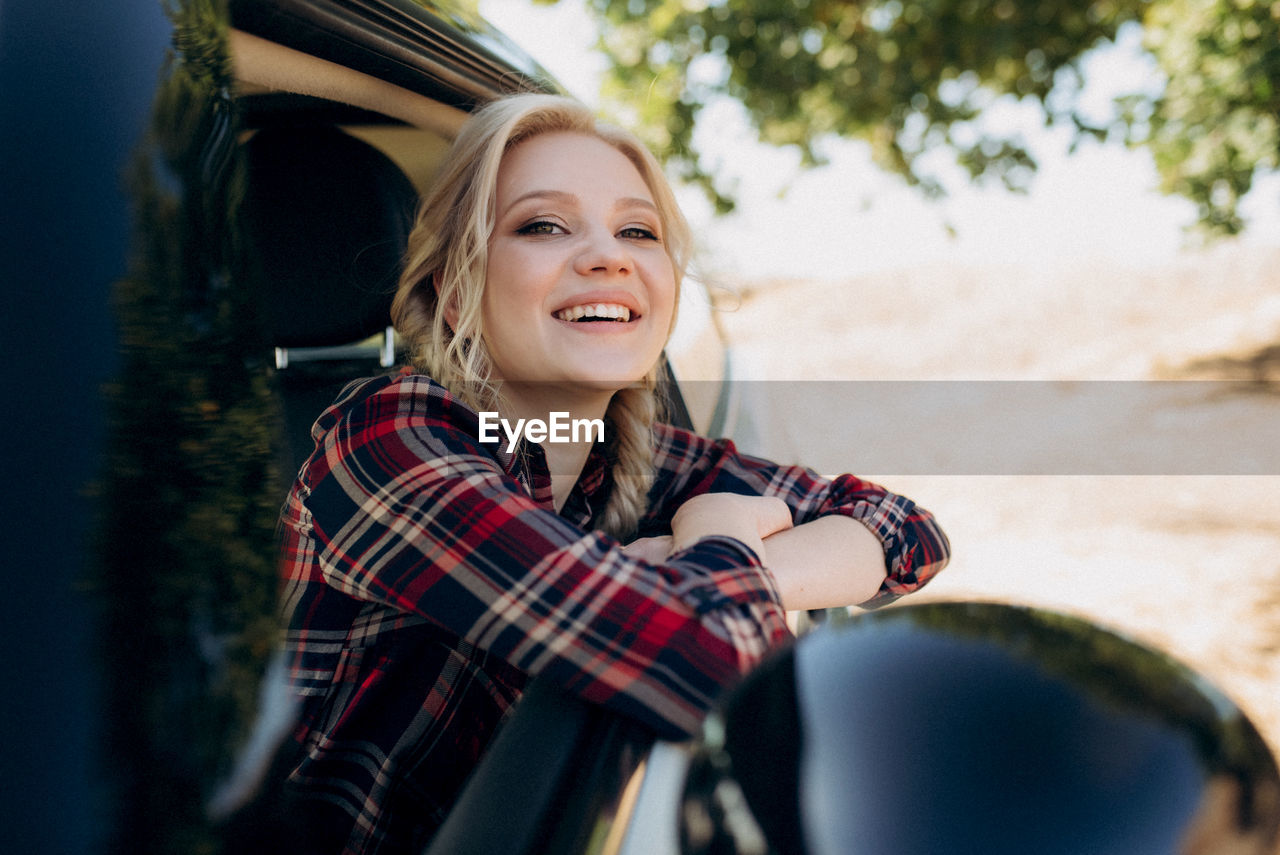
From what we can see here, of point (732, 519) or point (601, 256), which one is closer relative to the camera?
point (732, 519)

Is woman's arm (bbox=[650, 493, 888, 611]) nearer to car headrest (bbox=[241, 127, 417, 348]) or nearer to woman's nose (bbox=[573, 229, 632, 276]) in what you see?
woman's nose (bbox=[573, 229, 632, 276])

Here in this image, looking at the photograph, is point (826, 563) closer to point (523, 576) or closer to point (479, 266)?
point (523, 576)

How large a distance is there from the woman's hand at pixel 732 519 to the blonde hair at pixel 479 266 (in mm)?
302

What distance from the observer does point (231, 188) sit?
34.1 inches

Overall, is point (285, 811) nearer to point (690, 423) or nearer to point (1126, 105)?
point (690, 423)

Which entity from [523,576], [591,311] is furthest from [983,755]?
[591,311]

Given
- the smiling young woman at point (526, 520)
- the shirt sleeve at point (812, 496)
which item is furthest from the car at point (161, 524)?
the shirt sleeve at point (812, 496)

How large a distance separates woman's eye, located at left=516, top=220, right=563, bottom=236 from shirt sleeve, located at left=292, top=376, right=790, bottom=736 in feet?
1.58

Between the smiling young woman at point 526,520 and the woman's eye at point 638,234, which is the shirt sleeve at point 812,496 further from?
the woman's eye at point 638,234

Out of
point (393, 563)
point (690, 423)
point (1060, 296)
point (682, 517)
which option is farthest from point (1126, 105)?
point (1060, 296)

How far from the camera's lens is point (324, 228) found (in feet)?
5.92

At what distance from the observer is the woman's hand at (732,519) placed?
51.3 inches

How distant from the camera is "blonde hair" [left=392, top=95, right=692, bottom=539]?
155 centimetres

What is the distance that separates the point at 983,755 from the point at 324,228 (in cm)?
160
